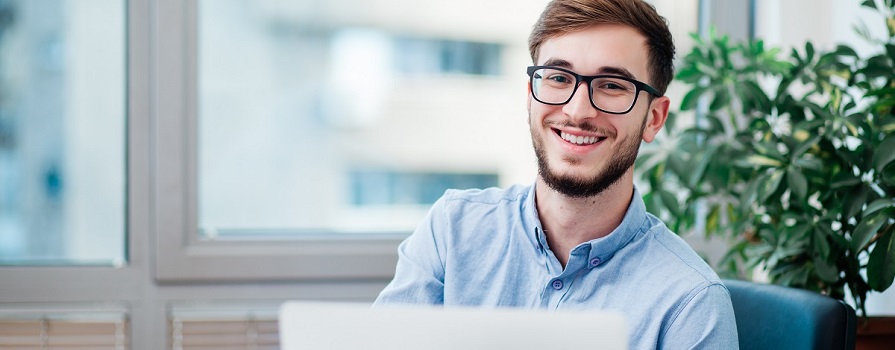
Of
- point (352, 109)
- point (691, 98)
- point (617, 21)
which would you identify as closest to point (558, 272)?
point (617, 21)

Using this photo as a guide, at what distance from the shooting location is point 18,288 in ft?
6.90

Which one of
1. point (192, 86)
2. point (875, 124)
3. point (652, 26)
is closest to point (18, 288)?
point (192, 86)

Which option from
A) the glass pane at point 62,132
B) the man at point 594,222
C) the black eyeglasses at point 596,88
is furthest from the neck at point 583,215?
the glass pane at point 62,132

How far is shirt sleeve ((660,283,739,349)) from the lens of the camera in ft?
4.02

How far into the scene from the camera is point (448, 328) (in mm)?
739

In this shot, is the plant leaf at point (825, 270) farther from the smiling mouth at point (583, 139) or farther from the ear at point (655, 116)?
the smiling mouth at point (583, 139)

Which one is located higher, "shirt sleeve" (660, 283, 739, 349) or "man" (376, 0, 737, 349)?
"man" (376, 0, 737, 349)

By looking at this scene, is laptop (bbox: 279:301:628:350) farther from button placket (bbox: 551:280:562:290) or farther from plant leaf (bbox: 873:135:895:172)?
plant leaf (bbox: 873:135:895:172)

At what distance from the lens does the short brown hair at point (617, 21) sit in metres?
1.35

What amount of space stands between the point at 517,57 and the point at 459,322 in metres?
1.78

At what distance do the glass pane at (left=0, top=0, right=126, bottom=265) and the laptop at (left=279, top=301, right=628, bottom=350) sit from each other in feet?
5.35

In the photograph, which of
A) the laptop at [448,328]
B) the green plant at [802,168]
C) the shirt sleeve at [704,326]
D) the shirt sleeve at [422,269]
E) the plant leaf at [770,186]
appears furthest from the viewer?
the plant leaf at [770,186]

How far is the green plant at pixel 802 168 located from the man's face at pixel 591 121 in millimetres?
597

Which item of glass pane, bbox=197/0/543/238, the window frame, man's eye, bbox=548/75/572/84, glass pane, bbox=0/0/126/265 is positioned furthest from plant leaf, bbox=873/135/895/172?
glass pane, bbox=0/0/126/265
